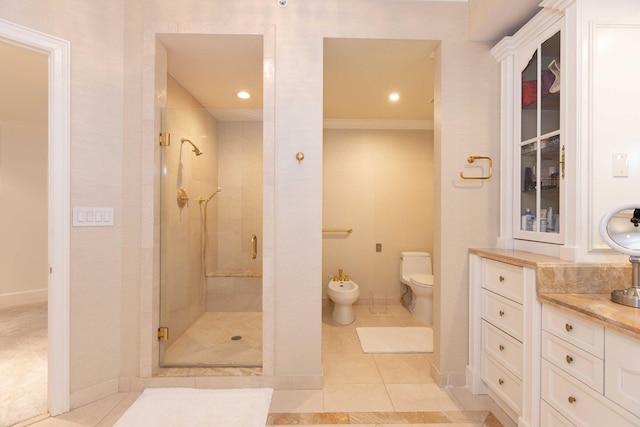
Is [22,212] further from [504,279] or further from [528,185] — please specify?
[528,185]

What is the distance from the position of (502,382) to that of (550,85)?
1759mm

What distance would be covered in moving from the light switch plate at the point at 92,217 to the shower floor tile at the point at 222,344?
96cm

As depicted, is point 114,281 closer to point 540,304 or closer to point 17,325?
point 17,325

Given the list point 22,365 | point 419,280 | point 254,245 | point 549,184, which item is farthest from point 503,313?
point 22,365

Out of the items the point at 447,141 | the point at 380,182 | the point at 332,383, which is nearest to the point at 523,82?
the point at 447,141

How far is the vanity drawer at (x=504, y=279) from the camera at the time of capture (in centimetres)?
155

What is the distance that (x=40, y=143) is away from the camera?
388 centimetres

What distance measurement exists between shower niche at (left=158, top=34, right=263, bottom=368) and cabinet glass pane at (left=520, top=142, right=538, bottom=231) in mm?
1747

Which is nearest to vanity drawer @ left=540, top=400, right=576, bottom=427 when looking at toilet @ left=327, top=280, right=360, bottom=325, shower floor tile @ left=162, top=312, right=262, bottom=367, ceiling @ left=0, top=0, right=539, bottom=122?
shower floor tile @ left=162, top=312, right=262, bottom=367

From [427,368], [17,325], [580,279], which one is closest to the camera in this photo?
[580,279]

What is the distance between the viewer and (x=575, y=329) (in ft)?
4.03

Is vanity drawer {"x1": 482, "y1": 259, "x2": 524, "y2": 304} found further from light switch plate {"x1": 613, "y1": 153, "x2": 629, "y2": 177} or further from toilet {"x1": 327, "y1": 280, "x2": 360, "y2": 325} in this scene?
toilet {"x1": 327, "y1": 280, "x2": 360, "y2": 325}

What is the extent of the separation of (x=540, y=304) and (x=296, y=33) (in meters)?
2.13

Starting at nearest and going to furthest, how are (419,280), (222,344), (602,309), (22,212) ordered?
(602,309)
(222,344)
(419,280)
(22,212)
